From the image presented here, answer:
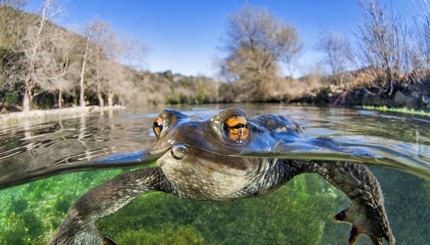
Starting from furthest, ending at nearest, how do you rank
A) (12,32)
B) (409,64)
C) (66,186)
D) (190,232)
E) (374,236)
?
(12,32), (409,64), (66,186), (190,232), (374,236)

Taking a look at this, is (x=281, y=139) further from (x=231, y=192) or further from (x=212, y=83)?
(x=212, y=83)

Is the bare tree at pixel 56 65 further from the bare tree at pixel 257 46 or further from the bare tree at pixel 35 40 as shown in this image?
the bare tree at pixel 257 46

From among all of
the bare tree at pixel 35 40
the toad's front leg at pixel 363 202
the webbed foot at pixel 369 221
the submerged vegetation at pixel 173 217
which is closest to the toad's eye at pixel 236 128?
the toad's front leg at pixel 363 202

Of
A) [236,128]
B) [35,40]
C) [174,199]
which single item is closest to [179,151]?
[236,128]

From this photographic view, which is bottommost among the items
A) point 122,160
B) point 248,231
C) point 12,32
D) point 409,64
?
point 248,231

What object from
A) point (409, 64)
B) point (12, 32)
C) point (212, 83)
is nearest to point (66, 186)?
point (12, 32)

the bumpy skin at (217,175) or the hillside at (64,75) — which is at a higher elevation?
the hillside at (64,75)

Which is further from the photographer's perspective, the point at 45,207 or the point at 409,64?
the point at 409,64

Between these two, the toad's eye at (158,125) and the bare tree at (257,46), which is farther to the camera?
the bare tree at (257,46)
